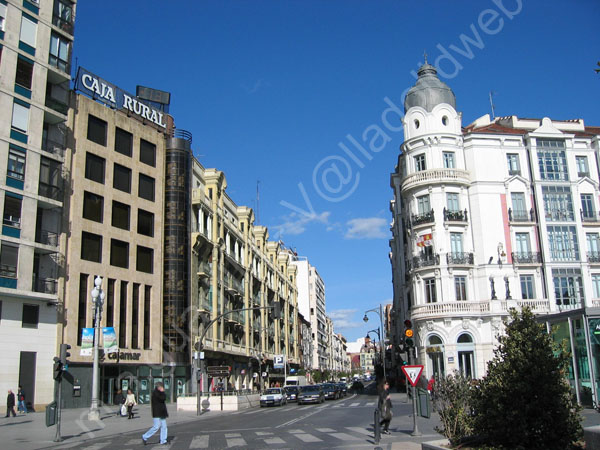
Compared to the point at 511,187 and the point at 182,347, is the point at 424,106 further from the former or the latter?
the point at 182,347

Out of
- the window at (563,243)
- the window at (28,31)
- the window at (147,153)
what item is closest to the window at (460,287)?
the window at (563,243)

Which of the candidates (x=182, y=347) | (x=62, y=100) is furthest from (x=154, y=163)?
(x=182, y=347)

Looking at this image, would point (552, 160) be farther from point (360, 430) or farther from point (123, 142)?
point (360, 430)

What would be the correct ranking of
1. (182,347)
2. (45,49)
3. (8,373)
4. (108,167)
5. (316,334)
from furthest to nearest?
(316,334) → (182,347) → (108,167) → (45,49) → (8,373)

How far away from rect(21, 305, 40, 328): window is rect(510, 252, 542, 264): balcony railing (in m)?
34.5

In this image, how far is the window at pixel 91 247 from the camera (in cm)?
3819

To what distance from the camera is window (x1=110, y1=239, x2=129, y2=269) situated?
40.5 meters

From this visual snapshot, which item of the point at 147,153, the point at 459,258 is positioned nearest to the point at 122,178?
the point at 147,153

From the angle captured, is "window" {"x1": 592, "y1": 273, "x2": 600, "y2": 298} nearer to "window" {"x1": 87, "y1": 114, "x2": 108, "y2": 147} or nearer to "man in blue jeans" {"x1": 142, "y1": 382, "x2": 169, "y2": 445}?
"window" {"x1": 87, "y1": 114, "x2": 108, "y2": 147}

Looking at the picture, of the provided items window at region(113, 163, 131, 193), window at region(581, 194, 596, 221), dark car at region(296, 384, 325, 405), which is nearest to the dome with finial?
window at region(581, 194, 596, 221)

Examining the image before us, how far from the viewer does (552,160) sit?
159 feet

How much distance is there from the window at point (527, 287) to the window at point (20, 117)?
3700 centimetres

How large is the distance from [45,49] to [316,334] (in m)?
103

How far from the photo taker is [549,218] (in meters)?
47.2
